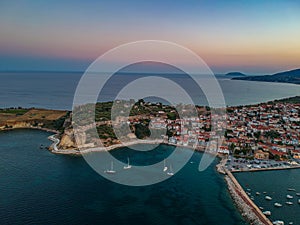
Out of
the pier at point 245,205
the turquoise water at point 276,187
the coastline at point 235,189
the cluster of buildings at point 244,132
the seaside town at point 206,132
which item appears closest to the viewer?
the pier at point 245,205

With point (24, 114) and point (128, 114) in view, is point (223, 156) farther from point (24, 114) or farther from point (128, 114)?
point (24, 114)

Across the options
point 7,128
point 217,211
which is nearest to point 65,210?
point 217,211

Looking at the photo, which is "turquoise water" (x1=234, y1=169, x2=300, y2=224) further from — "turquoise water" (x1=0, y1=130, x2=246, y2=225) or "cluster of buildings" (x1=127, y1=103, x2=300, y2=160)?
"cluster of buildings" (x1=127, y1=103, x2=300, y2=160)

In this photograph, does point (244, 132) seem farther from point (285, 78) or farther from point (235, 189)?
point (285, 78)

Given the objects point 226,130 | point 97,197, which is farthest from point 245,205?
point 226,130

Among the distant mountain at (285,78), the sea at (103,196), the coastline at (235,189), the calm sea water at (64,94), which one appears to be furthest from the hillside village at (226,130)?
the distant mountain at (285,78)

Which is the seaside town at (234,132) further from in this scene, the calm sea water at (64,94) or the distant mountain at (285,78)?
the distant mountain at (285,78)
